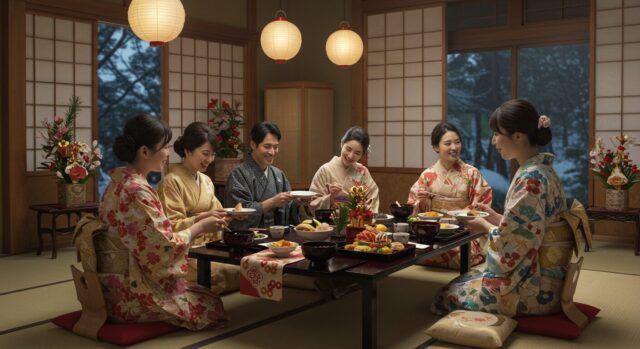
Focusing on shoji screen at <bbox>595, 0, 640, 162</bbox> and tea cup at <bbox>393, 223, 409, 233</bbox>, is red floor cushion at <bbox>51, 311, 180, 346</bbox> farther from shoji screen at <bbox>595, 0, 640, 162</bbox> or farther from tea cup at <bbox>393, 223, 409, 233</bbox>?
shoji screen at <bbox>595, 0, 640, 162</bbox>

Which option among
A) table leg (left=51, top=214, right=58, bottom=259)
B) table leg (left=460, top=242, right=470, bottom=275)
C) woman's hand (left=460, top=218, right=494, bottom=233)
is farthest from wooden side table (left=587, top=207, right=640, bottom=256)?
table leg (left=51, top=214, right=58, bottom=259)

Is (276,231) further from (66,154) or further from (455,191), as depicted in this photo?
(66,154)

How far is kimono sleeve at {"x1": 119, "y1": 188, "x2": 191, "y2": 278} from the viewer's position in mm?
3152

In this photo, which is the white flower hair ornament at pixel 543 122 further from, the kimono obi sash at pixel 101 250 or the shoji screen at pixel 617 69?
the shoji screen at pixel 617 69

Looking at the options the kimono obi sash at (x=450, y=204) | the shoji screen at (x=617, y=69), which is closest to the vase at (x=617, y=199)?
the shoji screen at (x=617, y=69)

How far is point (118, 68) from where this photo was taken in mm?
10008

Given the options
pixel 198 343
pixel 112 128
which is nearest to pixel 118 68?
pixel 112 128

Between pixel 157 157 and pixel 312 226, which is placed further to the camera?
pixel 312 226

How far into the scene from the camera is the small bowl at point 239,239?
3357mm

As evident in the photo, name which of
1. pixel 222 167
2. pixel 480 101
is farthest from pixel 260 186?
pixel 480 101

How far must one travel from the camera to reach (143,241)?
3.16 metres

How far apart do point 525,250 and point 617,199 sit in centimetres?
324

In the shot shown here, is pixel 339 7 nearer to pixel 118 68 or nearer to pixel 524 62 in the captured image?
pixel 524 62

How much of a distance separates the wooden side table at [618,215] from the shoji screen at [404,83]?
201 cm
